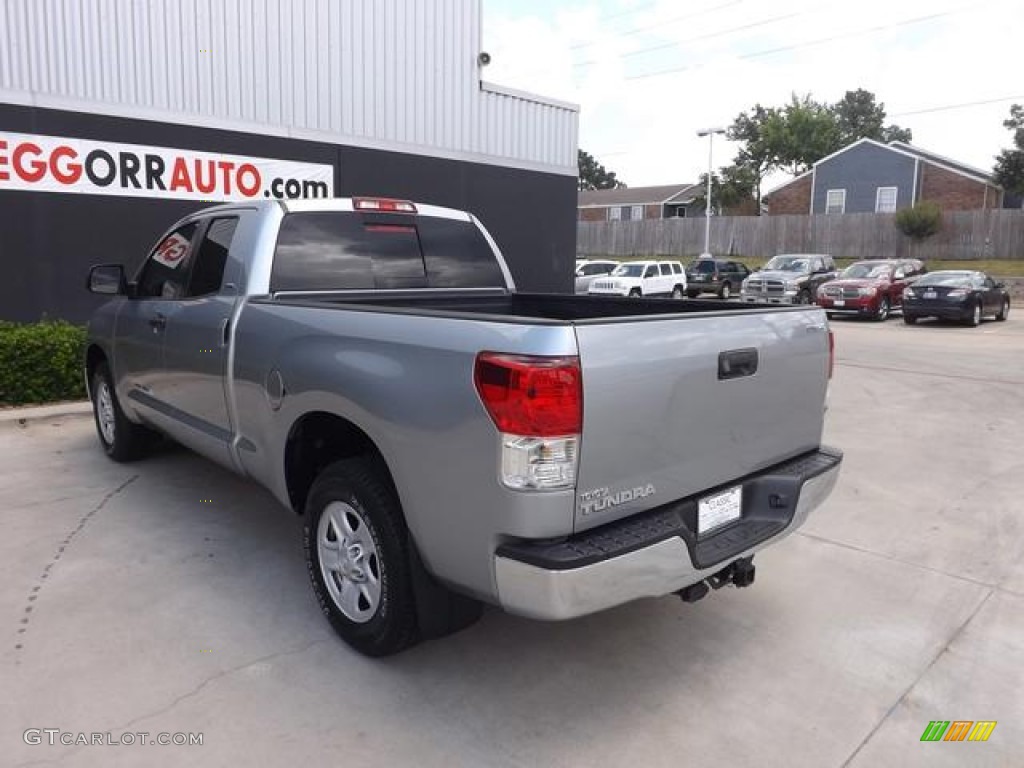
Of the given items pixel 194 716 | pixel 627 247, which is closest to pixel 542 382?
pixel 194 716

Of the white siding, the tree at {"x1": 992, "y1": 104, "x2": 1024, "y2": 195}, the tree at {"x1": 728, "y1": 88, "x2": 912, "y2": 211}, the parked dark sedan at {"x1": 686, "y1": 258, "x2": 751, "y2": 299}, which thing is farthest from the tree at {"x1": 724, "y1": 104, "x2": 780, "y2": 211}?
the white siding

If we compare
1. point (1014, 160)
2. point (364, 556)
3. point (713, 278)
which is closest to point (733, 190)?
point (1014, 160)

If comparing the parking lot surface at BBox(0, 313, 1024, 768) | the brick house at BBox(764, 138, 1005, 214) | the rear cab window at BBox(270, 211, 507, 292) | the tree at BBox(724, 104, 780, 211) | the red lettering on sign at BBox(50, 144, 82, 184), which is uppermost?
the tree at BBox(724, 104, 780, 211)

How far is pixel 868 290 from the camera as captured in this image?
850 inches

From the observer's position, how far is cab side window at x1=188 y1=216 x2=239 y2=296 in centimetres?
441

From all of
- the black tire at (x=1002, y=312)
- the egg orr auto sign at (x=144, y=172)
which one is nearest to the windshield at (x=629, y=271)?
the black tire at (x=1002, y=312)

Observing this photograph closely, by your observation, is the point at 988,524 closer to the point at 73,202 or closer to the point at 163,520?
the point at 163,520

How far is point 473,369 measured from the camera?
262cm

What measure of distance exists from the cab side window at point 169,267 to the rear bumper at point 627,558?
322 centimetres

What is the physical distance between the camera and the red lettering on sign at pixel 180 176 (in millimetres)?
10320

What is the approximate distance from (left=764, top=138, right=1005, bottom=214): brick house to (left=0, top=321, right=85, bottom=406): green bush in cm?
4335

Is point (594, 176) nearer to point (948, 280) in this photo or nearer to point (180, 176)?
point (948, 280)

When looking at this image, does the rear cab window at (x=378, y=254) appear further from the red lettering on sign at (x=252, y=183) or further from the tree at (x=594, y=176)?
the tree at (x=594, y=176)

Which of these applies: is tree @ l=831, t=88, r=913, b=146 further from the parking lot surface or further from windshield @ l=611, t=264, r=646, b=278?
the parking lot surface
